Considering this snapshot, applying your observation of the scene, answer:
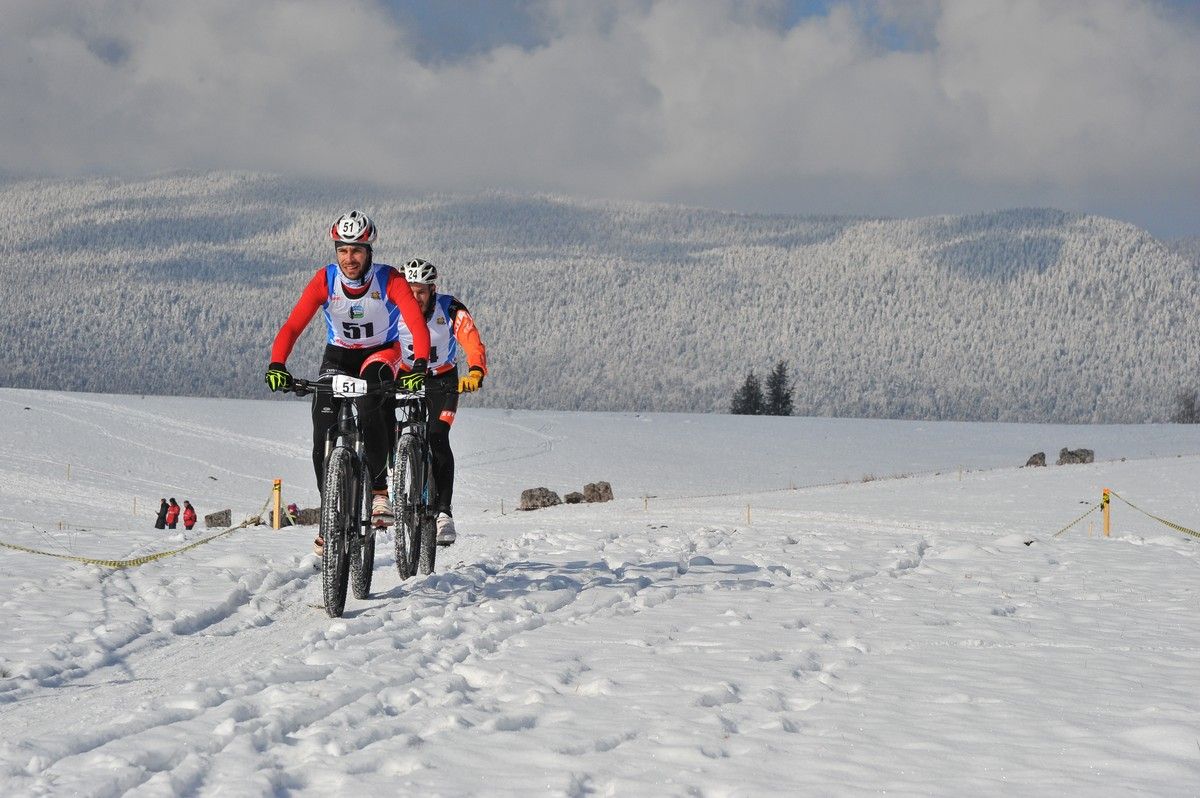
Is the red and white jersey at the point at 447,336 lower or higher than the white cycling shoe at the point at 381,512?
higher

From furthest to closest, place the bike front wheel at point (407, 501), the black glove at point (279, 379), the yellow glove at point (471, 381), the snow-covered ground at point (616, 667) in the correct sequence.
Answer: the yellow glove at point (471, 381), the bike front wheel at point (407, 501), the black glove at point (279, 379), the snow-covered ground at point (616, 667)

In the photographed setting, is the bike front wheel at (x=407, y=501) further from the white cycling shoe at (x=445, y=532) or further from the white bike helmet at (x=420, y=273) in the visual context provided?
the white bike helmet at (x=420, y=273)

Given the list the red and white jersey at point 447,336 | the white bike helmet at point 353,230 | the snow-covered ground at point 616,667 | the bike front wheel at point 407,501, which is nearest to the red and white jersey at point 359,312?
the white bike helmet at point 353,230

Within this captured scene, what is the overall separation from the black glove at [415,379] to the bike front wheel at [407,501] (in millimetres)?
799

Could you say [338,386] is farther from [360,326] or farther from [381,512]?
[381,512]

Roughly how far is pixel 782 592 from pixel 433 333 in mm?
3614

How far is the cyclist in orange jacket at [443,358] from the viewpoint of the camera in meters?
10.1

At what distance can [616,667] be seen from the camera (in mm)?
6484

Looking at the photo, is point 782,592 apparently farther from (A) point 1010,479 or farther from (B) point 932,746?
(A) point 1010,479

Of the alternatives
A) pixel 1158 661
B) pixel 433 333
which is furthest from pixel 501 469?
pixel 1158 661

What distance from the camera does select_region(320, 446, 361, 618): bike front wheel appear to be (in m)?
7.79

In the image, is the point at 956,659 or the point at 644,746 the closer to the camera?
the point at 644,746

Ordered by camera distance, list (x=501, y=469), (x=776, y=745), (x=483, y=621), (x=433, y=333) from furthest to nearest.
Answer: (x=501, y=469) → (x=433, y=333) → (x=483, y=621) → (x=776, y=745)

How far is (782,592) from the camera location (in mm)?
9961
